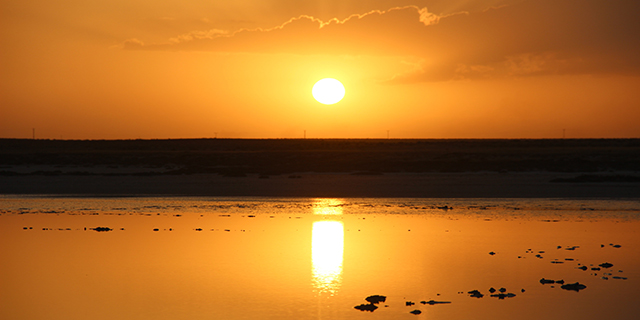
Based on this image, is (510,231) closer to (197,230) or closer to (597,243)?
(597,243)

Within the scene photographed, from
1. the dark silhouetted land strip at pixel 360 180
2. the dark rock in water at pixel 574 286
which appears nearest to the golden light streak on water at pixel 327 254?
the dark rock in water at pixel 574 286

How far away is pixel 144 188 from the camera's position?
4475 cm

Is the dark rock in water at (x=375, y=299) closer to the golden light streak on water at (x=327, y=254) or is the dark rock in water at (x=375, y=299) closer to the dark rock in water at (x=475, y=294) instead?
the golden light streak on water at (x=327, y=254)

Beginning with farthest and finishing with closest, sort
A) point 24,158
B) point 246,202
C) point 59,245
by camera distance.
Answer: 1. point 24,158
2. point 246,202
3. point 59,245

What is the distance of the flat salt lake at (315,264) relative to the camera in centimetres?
1177

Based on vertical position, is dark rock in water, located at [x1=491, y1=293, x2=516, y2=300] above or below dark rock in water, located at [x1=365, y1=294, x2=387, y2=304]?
below

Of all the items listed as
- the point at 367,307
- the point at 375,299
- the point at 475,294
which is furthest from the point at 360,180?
the point at 367,307

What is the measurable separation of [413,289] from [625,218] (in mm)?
16836

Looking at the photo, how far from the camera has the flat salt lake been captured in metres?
11.8

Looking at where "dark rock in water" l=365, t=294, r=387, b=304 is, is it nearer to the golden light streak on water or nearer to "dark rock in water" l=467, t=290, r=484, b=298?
the golden light streak on water

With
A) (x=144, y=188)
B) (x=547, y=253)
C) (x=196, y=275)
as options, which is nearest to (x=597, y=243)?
(x=547, y=253)

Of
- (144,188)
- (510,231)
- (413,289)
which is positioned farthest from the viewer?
(144,188)

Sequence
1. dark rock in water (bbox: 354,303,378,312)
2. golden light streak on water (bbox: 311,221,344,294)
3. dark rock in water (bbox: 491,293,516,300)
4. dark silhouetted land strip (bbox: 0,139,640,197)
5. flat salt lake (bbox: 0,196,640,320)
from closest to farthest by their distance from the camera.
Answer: dark rock in water (bbox: 354,303,378,312) < flat salt lake (bbox: 0,196,640,320) < dark rock in water (bbox: 491,293,516,300) < golden light streak on water (bbox: 311,221,344,294) < dark silhouetted land strip (bbox: 0,139,640,197)

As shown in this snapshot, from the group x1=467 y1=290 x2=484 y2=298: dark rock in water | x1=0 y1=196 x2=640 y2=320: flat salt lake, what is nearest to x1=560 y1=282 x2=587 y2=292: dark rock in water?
x1=0 y1=196 x2=640 y2=320: flat salt lake
